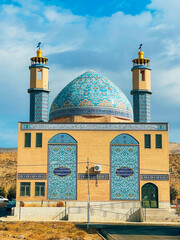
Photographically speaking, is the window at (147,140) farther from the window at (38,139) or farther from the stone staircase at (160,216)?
the window at (38,139)

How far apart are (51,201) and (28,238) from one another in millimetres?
11882

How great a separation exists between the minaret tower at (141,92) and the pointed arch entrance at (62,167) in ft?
Answer: 29.0

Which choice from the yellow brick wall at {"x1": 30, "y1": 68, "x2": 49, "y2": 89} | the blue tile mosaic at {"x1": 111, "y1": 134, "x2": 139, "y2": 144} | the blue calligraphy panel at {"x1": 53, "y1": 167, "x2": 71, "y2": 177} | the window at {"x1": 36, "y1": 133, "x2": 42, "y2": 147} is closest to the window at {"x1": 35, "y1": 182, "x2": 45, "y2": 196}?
the blue calligraphy panel at {"x1": 53, "y1": 167, "x2": 71, "y2": 177}

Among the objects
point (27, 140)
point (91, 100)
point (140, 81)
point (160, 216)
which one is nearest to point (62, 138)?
point (27, 140)

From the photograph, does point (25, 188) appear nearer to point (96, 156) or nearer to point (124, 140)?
point (96, 156)

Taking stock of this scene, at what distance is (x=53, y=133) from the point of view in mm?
30422

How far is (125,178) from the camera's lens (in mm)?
29953

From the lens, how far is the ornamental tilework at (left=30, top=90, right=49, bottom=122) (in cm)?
3662

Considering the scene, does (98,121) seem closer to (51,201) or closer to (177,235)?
(51,201)

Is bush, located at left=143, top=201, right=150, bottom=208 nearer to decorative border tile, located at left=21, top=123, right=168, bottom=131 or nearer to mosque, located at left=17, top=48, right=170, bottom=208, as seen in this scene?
mosque, located at left=17, top=48, right=170, bottom=208

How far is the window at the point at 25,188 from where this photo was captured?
29.4 metres

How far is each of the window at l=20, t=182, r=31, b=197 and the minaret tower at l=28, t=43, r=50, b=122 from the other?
8169mm

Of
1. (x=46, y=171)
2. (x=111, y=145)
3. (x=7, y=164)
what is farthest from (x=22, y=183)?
(x=7, y=164)

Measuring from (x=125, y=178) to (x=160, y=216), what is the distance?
345 cm
